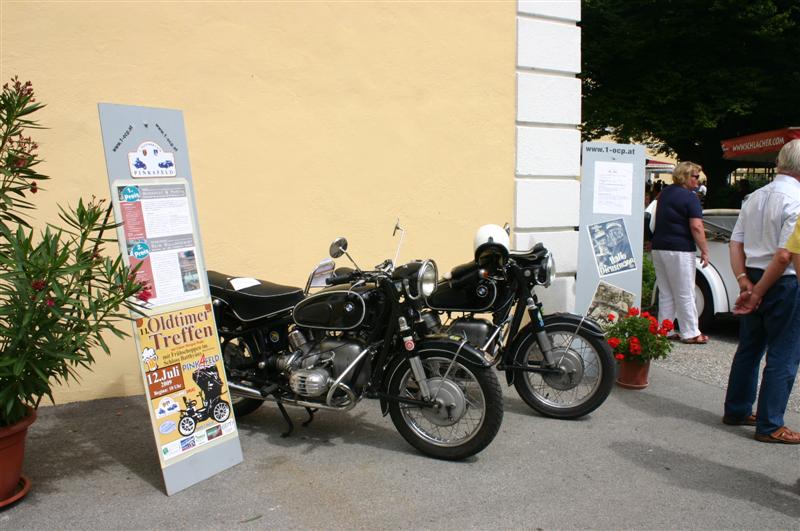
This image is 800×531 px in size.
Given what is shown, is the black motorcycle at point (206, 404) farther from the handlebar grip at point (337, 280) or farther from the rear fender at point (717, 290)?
the rear fender at point (717, 290)

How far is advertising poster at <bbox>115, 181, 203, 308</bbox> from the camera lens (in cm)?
339

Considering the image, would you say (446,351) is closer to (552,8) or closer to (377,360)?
(377,360)

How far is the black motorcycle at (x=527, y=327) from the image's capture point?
441cm

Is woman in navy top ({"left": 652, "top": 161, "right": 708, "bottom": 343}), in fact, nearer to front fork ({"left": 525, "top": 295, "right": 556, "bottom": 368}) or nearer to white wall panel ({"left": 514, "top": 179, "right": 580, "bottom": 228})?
white wall panel ({"left": 514, "top": 179, "right": 580, "bottom": 228})

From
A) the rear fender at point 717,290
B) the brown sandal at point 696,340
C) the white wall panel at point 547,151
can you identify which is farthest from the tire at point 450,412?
the rear fender at point 717,290

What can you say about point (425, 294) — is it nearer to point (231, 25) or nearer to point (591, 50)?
point (231, 25)

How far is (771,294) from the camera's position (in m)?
3.94

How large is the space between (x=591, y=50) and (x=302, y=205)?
43.4ft

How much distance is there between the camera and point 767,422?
13.4ft

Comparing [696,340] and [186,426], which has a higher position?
[186,426]

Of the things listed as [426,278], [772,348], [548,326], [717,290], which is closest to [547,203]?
[548,326]

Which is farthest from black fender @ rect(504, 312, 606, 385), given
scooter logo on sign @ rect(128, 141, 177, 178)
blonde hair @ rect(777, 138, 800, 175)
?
scooter logo on sign @ rect(128, 141, 177, 178)

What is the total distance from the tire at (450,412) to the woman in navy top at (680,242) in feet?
11.8

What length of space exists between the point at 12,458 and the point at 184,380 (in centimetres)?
91
